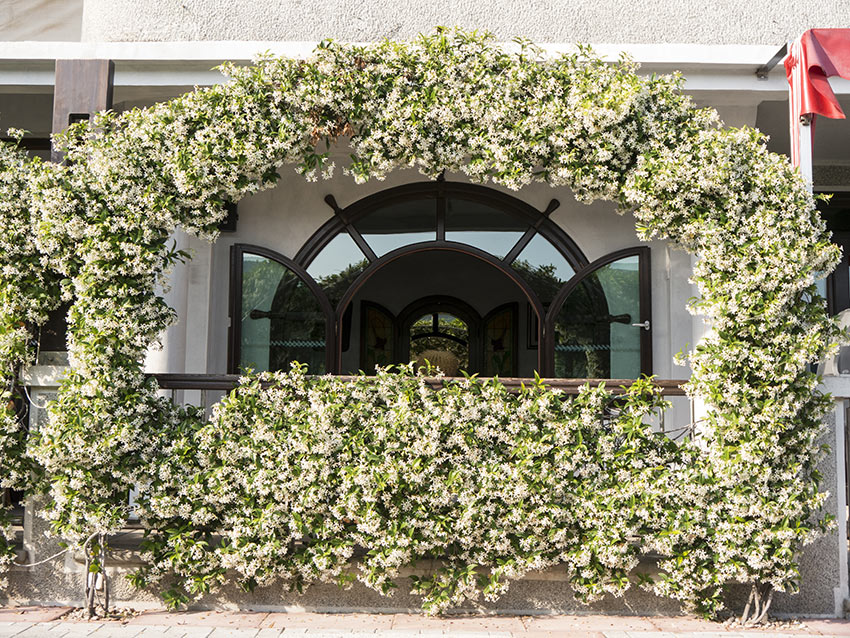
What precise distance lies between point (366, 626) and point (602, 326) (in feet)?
11.2

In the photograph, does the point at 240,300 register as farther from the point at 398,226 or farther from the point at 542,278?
the point at 542,278

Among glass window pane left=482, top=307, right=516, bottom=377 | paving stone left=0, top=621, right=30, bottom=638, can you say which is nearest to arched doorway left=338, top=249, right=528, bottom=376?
glass window pane left=482, top=307, right=516, bottom=377

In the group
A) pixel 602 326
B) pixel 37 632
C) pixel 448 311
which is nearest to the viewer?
pixel 37 632

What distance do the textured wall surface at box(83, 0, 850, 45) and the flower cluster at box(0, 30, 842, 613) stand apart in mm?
808

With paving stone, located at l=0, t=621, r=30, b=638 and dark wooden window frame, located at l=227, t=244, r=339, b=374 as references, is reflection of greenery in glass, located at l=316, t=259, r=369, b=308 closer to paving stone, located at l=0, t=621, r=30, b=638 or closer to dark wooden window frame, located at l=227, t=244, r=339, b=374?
dark wooden window frame, located at l=227, t=244, r=339, b=374

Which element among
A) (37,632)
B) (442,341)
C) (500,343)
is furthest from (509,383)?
(442,341)

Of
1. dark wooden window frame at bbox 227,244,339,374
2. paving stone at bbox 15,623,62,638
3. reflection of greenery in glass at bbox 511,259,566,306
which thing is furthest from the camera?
reflection of greenery in glass at bbox 511,259,566,306

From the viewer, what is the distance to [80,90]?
507 centimetres

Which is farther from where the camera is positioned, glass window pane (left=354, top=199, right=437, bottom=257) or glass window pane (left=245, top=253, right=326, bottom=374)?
glass window pane (left=354, top=199, right=437, bottom=257)

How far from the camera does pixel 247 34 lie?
18.1 ft

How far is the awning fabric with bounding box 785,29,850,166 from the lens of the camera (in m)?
4.81

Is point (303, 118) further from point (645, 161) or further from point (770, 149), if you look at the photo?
point (770, 149)

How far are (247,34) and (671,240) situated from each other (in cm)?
322

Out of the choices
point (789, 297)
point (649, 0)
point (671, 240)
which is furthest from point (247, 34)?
point (789, 297)
